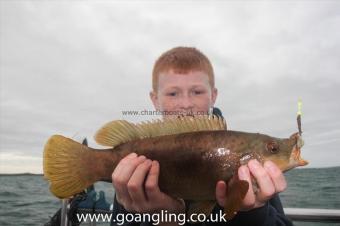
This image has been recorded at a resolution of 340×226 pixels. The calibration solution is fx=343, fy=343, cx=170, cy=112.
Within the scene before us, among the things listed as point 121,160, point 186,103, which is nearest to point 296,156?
point 121,160

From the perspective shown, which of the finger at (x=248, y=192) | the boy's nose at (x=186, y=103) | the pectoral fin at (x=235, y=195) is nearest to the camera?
the pectoral fin at (x=235, y=195)

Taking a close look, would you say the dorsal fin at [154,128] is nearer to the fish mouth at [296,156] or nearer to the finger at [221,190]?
the finger at [221,190]

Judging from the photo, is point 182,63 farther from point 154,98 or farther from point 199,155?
point 199,155

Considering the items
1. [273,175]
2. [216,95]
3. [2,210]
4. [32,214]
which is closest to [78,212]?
[216,95]

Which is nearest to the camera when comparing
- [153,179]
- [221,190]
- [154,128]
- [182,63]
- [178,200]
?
[221,190]

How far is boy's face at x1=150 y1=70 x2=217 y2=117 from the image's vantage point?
14.9 feet

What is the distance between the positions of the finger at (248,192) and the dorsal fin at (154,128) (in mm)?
436

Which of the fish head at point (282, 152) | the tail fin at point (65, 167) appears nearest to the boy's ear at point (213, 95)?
the fish head at point (282, 152)

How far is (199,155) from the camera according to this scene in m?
3.01

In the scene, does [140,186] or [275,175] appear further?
[140,186]

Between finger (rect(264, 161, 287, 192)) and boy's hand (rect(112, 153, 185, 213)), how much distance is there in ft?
3.04

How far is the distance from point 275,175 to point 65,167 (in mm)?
1802

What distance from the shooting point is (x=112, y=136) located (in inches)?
123

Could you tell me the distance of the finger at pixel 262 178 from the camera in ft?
9.41
